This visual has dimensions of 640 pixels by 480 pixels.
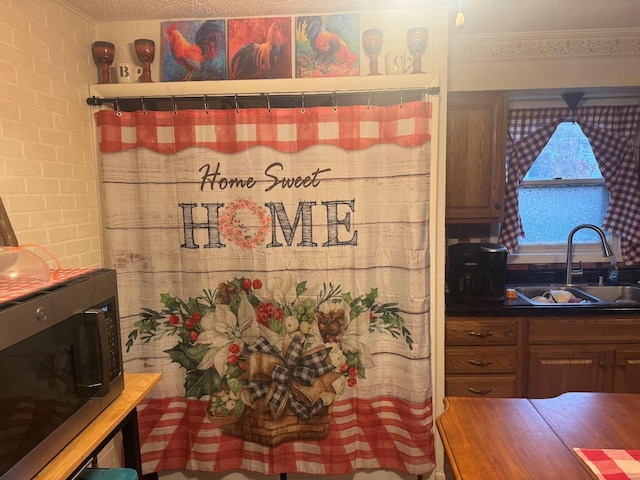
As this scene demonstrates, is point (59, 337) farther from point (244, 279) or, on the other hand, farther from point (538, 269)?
point (538, 269)

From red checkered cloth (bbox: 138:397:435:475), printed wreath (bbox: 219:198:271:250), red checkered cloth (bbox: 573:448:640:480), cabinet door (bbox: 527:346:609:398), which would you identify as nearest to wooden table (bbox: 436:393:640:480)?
red checkered cloth (bbox: 573:448:640:480)

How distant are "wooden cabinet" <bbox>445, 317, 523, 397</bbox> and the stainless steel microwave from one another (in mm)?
1659

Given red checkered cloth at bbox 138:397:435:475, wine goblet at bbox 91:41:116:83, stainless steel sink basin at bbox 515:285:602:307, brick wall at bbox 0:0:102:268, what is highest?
wine goblet at bbox 91:41:116:83

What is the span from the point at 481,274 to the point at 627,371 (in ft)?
2.97

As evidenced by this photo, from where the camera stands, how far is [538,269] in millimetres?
2930

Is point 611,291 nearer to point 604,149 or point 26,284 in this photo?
point 604,149

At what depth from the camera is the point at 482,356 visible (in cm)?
233

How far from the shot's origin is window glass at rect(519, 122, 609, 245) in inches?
115

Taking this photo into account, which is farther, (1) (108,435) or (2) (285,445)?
(2) (285,445)

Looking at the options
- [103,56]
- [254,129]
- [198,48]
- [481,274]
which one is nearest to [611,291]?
[481,274]

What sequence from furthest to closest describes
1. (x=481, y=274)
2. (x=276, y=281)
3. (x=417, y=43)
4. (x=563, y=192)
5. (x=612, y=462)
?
(x=563, y=192)
(x=481, y=274)
(x=276, y=281)
(x=417, y=43)
(x=612, y=462)

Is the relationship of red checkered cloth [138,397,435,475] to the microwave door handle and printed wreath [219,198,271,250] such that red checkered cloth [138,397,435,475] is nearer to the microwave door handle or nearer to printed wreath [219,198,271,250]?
printed wreath [219,198,271,250]

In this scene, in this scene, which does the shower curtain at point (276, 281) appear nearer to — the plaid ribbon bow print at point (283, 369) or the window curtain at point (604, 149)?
the plaid ribbon bow print at point (283, 369)

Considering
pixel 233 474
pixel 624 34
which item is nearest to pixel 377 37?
pixel 624 34
